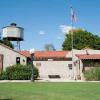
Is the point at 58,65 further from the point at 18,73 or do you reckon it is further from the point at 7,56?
the point at 18,73

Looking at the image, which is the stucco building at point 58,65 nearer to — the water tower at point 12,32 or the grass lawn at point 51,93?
the water tower at point 12,32

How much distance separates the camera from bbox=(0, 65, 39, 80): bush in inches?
1662

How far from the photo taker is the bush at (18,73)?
4222 cm

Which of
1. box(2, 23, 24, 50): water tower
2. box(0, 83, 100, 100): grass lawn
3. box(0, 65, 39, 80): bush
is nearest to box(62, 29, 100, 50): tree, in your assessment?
box(2, 23, 24, 50): water tower

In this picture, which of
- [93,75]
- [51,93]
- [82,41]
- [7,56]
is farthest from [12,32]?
[51,93]

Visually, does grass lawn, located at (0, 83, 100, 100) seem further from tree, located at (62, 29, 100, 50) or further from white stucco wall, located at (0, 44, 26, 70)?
tree, located at (62, 29, 100, 50)

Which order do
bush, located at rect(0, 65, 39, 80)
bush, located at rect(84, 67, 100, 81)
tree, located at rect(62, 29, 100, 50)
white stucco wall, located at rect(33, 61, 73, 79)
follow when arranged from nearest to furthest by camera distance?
bush, located at rect(84, 67, 100, 81) < bush, located at rect(0, 65, 39, 80) < white stucco wall, located at rect(33, 61, 73, 79) < tree, located at rect(62, 29, 100, 50)

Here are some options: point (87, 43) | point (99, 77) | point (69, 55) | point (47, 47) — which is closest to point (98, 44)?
point (87, 43)

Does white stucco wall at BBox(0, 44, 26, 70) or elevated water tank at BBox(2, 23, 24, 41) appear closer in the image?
white stucco wall at BBox(0, 44, 26, 70)

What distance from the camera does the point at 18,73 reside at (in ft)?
139

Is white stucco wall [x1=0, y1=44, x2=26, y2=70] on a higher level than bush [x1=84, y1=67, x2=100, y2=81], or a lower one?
higher

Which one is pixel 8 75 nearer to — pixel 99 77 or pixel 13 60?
pixel 13 60

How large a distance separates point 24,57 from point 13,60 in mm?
1527

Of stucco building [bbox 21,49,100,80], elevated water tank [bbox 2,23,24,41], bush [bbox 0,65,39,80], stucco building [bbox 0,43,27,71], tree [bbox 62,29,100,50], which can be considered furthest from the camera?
tree [bbox 62,29,100,50]
